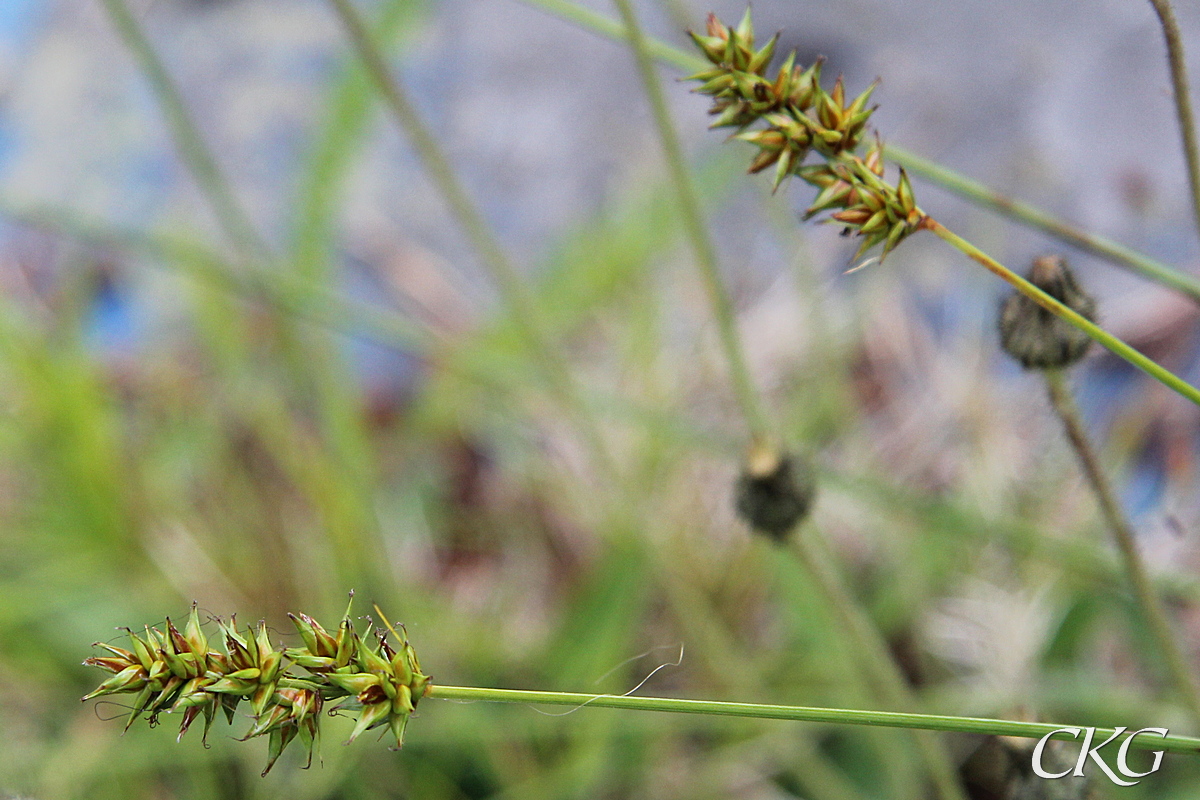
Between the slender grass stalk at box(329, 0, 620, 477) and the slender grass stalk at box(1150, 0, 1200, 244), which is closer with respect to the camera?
the slender grass stalk at box(1150, 0, 1200, 244)

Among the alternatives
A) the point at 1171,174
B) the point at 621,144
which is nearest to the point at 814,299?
the point at 1171,174

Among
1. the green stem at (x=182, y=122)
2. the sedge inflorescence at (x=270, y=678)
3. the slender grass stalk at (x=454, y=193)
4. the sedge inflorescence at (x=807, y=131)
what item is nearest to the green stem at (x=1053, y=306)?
the sedge inflorescence at (x=807, y=131)

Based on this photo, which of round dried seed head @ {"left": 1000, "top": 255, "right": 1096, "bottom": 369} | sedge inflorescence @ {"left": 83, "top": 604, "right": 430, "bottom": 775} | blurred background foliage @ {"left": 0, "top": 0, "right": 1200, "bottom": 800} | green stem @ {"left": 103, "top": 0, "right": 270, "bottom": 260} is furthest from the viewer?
blurred background foliage @ {"left": 0, "top": 0, "right": 1200, "bottom": 800}

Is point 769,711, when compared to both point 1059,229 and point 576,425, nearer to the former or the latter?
point 1059,229

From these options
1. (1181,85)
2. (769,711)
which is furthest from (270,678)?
(1181,85)

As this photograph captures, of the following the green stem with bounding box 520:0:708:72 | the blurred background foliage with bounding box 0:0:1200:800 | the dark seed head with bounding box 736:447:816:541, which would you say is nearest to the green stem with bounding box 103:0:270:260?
the blurred background foliage with bounding box 0:0:1200:800

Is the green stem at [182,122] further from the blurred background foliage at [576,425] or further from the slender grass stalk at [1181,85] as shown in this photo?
the slender grass stalk at [1181,85]

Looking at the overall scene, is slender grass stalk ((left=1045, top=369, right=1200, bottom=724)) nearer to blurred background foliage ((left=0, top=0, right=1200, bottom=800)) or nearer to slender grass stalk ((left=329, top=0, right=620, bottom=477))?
blurred background foliage ((left=0, top=0, right=1200, bottom=800))
